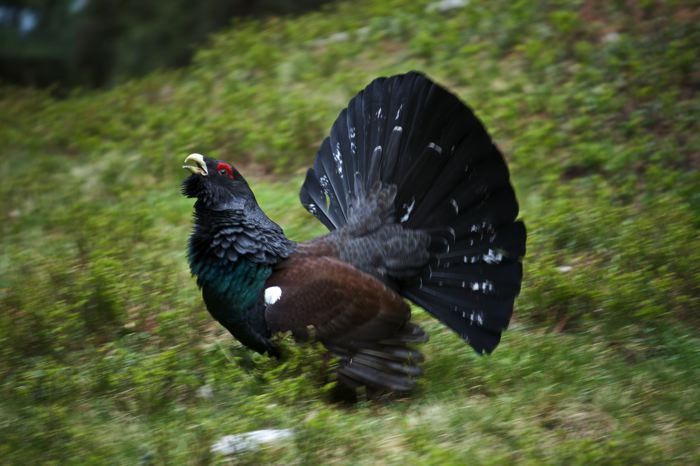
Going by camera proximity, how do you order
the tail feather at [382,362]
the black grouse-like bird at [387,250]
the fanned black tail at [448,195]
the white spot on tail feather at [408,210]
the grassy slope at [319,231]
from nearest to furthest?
the grassy slope at [319,231], the tail feather at [382,362], the black grouse-like bird at [387,250], the fanned black tail at [448,195], the white spot on tail feather at [408,210]

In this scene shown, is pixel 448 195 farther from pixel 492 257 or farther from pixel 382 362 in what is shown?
pixel 382 362

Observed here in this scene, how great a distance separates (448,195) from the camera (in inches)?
206

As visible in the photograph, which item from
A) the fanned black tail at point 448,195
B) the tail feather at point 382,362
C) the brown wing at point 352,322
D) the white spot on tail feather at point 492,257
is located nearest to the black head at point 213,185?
the brown wing at point 352,322

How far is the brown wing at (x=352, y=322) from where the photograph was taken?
476 cm

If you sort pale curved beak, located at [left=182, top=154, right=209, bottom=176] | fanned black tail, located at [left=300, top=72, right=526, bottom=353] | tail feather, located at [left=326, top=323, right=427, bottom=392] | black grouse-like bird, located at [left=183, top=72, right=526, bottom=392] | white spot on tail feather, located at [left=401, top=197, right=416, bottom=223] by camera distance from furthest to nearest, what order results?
white spot on tail feather, located at [left=401, top=197, right=416, bottom=223]
pale curved beak, located at [left=182, top=154, right=209, bottom=176]
fanned black tail, located at [left=300, top=72, right=526, bottom=353]
black grouse-like bird, located at [left=183, top=72, right=526, bottom=392]
tail feather, located at [left=326, top=323, right=427, bottom=392]

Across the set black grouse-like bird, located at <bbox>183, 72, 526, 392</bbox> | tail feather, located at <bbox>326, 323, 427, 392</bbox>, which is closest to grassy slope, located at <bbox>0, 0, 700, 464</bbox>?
tail feather, located at <bbox>326, 323, 427, 392</bbox>

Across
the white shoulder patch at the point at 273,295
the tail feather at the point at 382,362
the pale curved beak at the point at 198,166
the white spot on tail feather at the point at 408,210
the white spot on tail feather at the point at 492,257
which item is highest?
the pale curved beak at the point at 198,166

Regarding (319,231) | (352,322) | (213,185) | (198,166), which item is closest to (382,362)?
(352,322)

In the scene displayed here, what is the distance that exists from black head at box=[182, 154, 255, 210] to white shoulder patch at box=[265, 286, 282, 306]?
57cm

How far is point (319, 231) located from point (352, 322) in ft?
7.78

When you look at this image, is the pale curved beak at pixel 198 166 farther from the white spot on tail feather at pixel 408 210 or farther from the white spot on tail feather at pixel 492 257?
the white spot on tail feather at pixel 492 257

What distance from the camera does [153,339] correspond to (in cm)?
566

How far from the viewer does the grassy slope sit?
4.37 m

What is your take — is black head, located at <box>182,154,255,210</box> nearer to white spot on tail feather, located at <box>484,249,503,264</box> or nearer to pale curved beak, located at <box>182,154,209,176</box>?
pale curved beak, located at <box>182,154,209,176</box>
